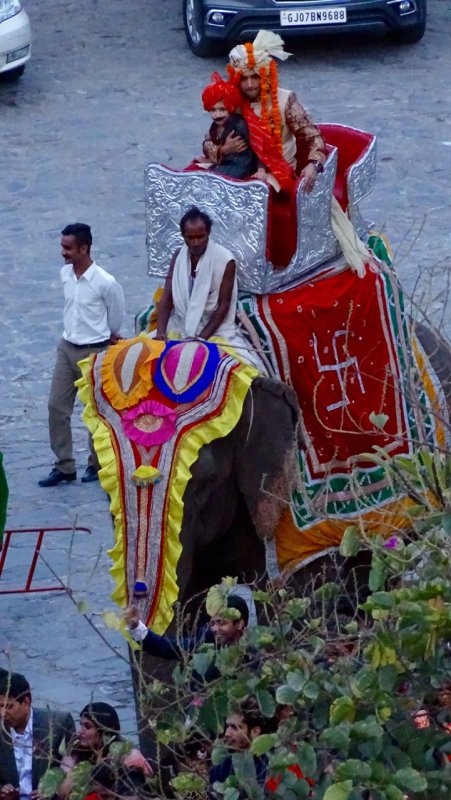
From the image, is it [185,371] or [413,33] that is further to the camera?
[413,33]

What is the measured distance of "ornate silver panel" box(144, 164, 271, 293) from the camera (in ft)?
23.2

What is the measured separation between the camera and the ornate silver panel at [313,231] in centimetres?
724

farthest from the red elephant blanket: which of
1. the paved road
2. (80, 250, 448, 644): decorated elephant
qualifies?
the paved road

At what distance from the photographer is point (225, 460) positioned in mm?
6730

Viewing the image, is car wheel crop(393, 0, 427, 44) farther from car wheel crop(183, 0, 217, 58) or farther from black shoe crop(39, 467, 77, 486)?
black shoe crop(39, 467, 77, 486)

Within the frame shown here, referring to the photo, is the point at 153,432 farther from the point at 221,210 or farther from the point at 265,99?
the point at 265,99

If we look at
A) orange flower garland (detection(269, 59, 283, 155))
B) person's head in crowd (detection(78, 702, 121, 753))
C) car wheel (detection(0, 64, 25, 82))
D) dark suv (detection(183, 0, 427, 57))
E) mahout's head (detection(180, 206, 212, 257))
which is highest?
orange flower garland (detection(269, 59, 283, 155))

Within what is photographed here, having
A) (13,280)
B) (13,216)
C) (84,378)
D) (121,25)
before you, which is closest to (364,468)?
(84,378)

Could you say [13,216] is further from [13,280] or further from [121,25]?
[121,25]

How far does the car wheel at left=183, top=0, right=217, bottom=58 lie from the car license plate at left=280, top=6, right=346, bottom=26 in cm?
74

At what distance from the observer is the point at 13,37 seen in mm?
15062

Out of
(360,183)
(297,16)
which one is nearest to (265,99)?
(360,183)

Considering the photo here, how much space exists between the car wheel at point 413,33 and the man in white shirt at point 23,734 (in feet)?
35.8

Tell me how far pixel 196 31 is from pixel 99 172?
2440mm
